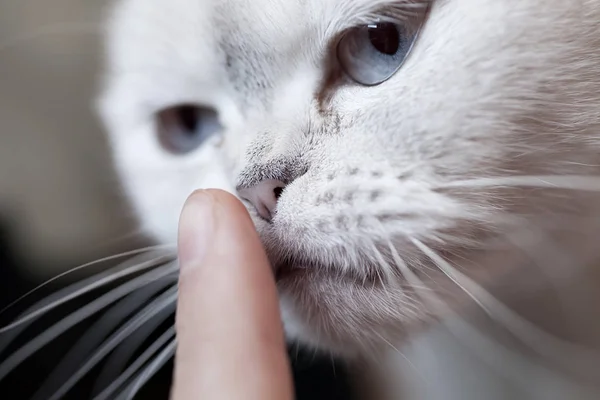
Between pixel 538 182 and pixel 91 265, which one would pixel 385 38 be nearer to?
pixel 538 182

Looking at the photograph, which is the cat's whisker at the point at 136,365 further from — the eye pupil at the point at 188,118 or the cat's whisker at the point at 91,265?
the eye pupil at the point at 188,118

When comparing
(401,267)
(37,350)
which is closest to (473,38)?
(401,267)

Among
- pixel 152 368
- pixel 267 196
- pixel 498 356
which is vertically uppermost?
pixel 267 196

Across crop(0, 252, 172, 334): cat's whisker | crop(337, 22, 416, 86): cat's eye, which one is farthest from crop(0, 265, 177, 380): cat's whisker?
crop(337, 22, 416, 86): cat's eye

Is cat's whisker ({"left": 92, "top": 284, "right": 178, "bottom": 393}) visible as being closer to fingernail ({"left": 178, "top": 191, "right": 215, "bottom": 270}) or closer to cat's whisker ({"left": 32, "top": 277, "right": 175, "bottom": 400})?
cat's whisker ({"left": 32, "top": 277, "right": 175, "bottom": 400})

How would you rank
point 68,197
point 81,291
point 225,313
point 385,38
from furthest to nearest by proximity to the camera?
point 68,197
point 81,291
point 385,38
point 225,313

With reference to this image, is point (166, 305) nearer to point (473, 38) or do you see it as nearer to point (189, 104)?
point (189, 104)

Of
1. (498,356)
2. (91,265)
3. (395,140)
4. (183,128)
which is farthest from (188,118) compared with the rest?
(498,356)
